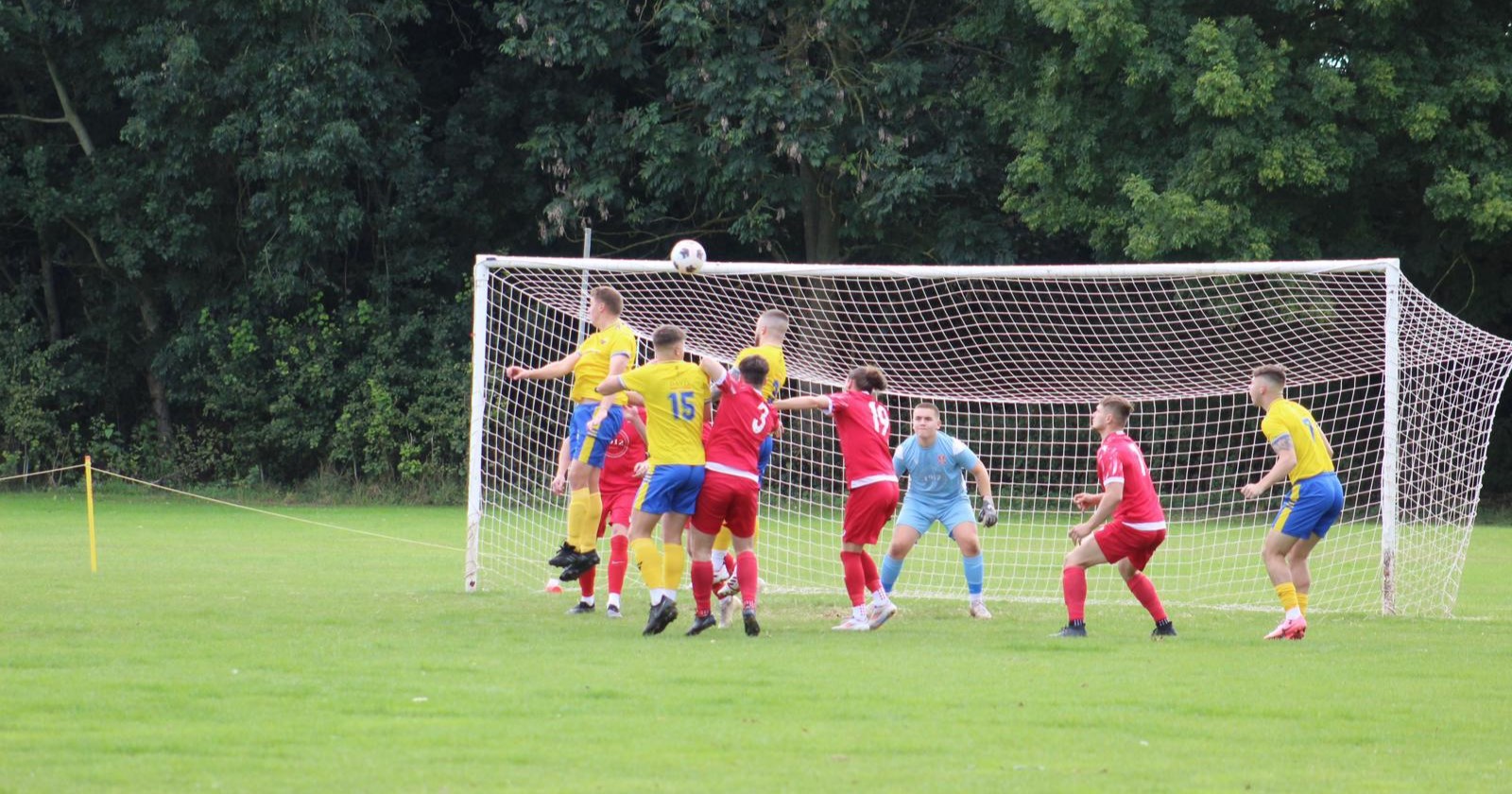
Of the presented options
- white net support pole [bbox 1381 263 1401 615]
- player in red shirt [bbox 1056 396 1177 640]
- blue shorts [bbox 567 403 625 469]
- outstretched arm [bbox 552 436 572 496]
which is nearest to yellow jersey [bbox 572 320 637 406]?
blue shorts [bbox 567 403 625 469]

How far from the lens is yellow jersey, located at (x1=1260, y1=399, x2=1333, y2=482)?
10.9 metres

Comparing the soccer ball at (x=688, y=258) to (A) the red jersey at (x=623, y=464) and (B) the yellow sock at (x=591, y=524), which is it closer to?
(A) the red jersey at (x=623, y=464)

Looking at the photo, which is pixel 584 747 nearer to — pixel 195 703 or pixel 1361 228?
pixel 195 703

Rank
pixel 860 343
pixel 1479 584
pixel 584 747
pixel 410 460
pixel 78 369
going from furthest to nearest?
pixel 78 369 → pixel 410 460 → pixel 860 343 → pixel 1479 584 → pixel 584 747

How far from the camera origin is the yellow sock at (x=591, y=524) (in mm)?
11656

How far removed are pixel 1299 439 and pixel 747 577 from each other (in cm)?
383

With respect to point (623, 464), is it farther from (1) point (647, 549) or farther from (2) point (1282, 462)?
(2) point (1282, 462)

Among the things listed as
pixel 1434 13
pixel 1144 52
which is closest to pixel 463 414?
pixel 1144 52

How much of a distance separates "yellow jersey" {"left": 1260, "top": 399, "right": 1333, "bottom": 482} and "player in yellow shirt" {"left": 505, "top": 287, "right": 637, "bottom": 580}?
4363 mm

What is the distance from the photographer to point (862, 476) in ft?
35.6

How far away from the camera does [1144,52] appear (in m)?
24.5

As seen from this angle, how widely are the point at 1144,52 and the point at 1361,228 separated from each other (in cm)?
454

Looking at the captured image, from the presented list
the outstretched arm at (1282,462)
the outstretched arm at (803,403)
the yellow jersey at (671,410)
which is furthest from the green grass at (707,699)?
the outstretched arm at (803,403)

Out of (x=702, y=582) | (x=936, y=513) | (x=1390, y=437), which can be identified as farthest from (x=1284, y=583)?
(x=702, y=582)
